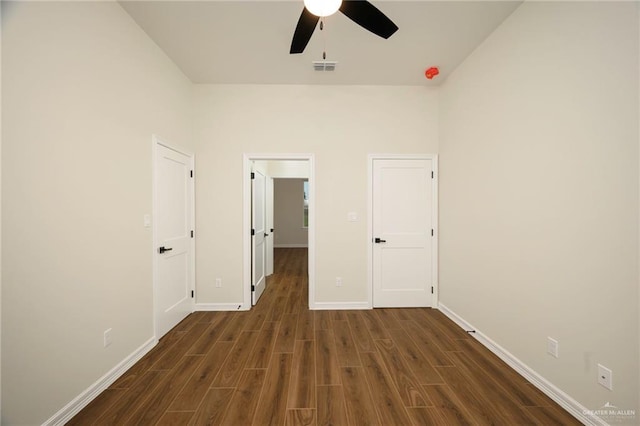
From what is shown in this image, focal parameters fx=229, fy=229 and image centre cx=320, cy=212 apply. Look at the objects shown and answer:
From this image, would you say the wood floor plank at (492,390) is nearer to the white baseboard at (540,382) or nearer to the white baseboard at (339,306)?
the white baseboard at (540,382)

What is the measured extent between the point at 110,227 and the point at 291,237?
6.79 meters

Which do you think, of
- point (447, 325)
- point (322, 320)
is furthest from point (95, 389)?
point (447, 325)

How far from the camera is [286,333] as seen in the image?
2463mm

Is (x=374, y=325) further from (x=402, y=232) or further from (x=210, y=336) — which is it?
(x=210, y=336)

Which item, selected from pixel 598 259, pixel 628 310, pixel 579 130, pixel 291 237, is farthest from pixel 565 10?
pixel 291 237

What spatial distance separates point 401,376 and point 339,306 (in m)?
1.32

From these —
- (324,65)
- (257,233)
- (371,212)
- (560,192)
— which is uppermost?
(324,65)

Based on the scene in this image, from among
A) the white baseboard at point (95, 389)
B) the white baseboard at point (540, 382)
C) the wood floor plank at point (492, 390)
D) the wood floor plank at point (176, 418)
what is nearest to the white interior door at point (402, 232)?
the white baseboard at point (540, 382)

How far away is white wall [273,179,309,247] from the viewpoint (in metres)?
8.45

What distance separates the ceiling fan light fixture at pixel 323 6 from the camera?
1249 mm

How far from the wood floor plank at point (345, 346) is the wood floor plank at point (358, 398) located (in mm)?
81

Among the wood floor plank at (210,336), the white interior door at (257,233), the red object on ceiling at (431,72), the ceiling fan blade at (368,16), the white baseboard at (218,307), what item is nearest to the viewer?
the ceiling fan blade at (368,16)

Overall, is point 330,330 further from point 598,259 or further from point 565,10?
point 565,10

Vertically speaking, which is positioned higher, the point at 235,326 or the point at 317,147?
the point at 317,147
